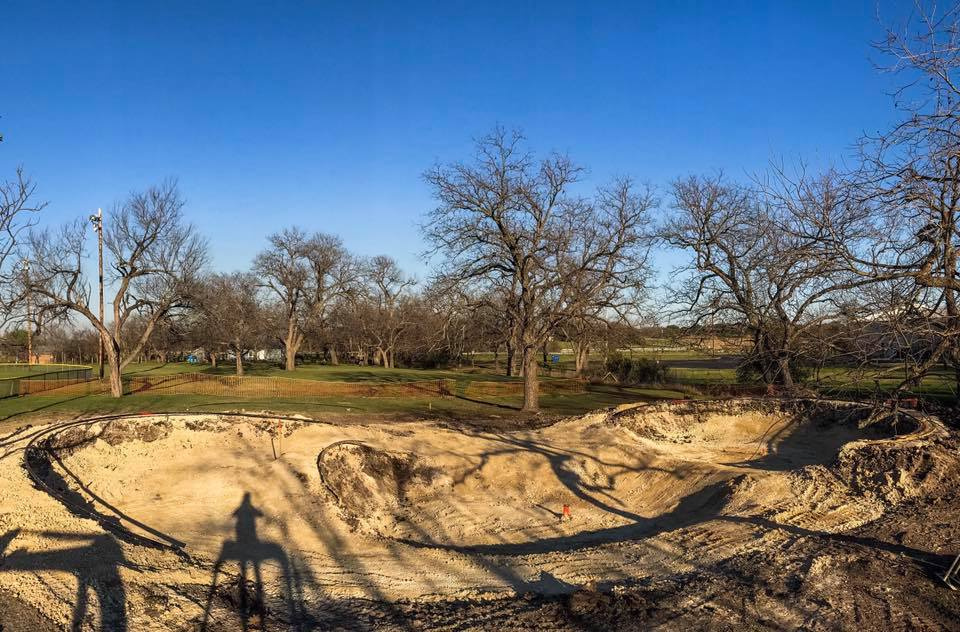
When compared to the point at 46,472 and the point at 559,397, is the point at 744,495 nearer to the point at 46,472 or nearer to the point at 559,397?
the point at 46,472

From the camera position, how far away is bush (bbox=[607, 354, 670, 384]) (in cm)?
4309

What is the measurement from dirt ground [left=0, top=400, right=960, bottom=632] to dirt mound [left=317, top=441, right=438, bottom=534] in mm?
56

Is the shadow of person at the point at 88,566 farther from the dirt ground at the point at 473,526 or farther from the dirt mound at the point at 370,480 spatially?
the dirt mound at the point at 370,480

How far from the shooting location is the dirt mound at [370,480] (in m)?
14.7

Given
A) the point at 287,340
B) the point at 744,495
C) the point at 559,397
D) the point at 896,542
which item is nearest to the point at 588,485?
the point at 744,495

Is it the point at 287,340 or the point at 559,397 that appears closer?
the point at 559,397

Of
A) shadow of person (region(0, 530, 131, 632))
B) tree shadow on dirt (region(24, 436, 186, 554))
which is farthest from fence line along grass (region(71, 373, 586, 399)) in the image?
shadow of person (region(0, 530, 131, 632))

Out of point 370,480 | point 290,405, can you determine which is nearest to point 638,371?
point 290,405

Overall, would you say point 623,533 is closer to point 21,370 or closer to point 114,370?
point 114,370

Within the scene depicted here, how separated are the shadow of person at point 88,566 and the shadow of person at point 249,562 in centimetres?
102

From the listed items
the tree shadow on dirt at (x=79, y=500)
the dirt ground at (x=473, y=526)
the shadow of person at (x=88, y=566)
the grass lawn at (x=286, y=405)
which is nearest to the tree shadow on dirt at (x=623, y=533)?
the dirt ground at (x=473, y=526)

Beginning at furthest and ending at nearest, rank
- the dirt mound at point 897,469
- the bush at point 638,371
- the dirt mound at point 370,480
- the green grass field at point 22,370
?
the green grass field at point 22,370 < the bush at point 638,371 < the dirt mound at point 370,480 < the dirt mound at point 897,469

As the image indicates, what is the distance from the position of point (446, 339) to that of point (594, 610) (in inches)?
734

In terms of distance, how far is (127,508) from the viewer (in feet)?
46.1
